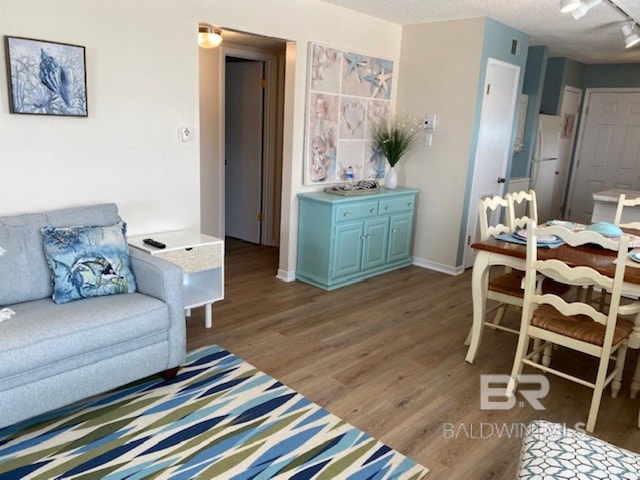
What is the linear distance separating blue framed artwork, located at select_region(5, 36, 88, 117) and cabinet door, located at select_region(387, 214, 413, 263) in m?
2.92

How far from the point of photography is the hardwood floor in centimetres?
233

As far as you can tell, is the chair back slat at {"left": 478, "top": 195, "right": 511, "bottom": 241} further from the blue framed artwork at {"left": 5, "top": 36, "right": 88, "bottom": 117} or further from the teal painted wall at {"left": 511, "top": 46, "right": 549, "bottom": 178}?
the teal painted wall at {"left": 511, "top": 46, "right": 549, "bottom": 178}

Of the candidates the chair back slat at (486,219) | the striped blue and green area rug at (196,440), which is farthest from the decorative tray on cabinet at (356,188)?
the striped blue and green area rug at (196,440)

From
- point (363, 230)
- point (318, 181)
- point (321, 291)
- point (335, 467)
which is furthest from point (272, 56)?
point (335, 467)

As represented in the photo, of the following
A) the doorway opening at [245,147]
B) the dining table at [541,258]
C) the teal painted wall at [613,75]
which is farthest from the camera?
the teal painted wall at [613,75]

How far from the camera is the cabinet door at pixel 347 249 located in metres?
4.19

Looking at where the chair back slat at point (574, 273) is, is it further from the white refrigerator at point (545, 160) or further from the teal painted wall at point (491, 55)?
the white refrigerator at point (545, 160)

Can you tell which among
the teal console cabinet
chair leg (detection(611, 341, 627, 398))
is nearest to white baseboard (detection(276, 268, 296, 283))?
the teal console cabinet

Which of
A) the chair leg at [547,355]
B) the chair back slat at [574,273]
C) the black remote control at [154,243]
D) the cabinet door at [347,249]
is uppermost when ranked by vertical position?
the chair back slat at [574,273]

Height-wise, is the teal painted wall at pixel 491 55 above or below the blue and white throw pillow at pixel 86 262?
above

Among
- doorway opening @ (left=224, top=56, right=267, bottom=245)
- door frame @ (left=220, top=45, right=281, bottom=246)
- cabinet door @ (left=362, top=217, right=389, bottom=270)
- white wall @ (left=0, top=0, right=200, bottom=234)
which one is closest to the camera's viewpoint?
white wall @ (left=0, top=0, right=200, bottom=234)

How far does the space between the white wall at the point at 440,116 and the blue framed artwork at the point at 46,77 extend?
3.17 meters

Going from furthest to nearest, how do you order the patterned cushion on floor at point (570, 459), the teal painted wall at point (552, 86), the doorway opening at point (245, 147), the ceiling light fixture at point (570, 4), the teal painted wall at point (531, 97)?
the teal painted wall at point (552, 86), the teal painted wall at point (531, 97), the doorway opening at point (245, 147), the ceiling light fixture at point (570, 4), the patterned cushion on floor at point (570, 459)

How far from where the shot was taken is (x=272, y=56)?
17.2 feet
